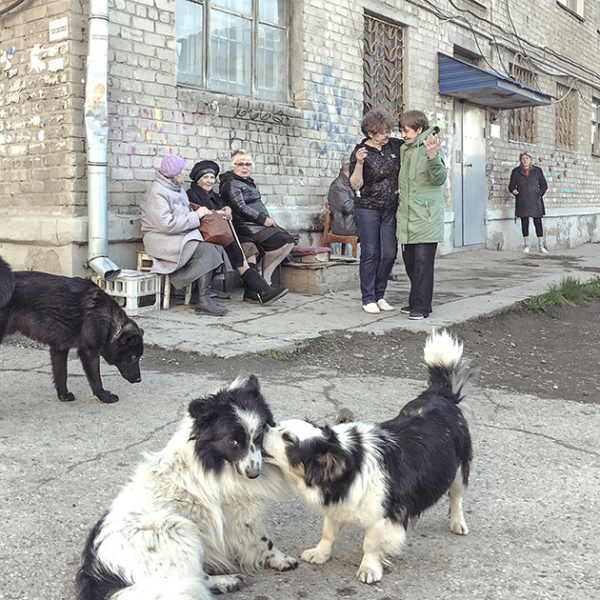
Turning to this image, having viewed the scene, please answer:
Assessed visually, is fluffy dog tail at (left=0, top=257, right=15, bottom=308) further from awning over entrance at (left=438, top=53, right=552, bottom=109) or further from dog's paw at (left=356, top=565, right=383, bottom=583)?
awning over entrance at (left=438, top=53, right=552, bottom=109)

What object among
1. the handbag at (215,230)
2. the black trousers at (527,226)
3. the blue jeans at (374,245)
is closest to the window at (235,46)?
the handbag at (215,230)

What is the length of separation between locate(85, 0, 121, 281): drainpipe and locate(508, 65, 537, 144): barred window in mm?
10422

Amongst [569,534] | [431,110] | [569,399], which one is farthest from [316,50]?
[569,534]

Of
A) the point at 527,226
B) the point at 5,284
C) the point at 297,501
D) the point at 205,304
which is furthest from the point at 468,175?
the point at 297,501

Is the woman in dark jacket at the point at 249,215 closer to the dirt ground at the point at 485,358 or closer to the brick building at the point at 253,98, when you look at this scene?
the brick building at the point at 253,98

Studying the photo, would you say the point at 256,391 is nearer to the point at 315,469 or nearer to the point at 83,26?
the point at 315,469

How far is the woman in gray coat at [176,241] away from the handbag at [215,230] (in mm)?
62

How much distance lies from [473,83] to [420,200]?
6.25 m

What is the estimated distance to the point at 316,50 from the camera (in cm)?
945

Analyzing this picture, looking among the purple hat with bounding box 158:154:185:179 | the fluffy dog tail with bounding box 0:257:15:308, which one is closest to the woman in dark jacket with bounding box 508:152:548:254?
the purple hat with bounding box 158:154:185:179

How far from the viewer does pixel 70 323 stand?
13.4 feet

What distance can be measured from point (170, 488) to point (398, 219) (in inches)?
180

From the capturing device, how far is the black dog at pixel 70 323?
13.1 feet

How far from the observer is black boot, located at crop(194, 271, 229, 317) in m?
6.68
